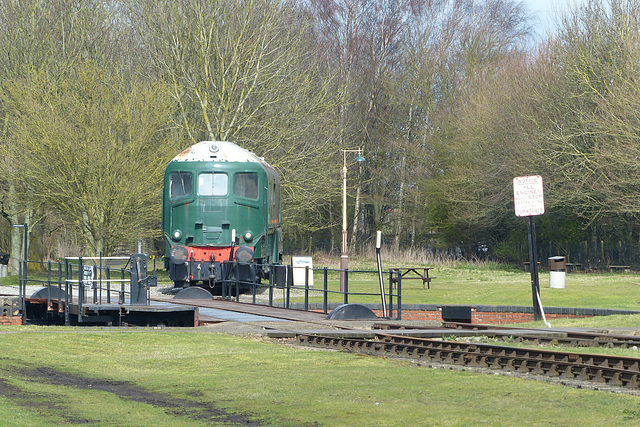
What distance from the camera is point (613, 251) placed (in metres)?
45.7

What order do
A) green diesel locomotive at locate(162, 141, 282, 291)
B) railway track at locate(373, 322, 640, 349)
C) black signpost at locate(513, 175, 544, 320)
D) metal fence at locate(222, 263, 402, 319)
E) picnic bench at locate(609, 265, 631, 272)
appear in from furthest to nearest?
picnic bench at locate(609, 265, 631, 272) → green diesel locomotive at locate(162, 141, 282, 291) → metal fence at locate(222, 263, 402, 319) → black signpost at locate(513, 175, 544, 320) → railway track at locate(373, 322, 640, 349)

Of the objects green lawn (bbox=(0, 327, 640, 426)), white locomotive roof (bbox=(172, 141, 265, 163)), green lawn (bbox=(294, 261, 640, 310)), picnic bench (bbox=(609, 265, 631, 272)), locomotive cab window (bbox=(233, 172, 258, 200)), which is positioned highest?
white locomotive roof (bbox=(172, 141, 265, 163))

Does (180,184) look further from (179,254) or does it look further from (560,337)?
(560,337)

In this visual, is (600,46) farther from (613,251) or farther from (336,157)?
(336,157)

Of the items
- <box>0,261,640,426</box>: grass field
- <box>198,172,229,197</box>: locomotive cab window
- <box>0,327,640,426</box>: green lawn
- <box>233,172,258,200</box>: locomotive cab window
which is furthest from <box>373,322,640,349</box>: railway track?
<box>198,172,229,197</box>: locomotive cab window

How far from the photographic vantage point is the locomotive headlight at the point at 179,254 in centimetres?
2498

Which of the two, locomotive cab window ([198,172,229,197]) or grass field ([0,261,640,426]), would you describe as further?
locomotive cab window ([198,172,229,197])

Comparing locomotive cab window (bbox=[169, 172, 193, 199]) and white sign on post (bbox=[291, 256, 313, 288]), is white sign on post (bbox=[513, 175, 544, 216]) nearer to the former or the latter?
locomotive cab window (bbox=[169, 172, 193, 199])

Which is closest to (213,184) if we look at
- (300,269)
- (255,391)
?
(300,269)

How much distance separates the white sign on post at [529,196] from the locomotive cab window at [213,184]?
31.1 feet

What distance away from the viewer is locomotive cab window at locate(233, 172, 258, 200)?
26.4m

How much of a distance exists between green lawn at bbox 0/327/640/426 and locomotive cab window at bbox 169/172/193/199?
1140cm

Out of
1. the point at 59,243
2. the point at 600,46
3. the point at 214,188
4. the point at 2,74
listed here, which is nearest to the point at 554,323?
the point at 214,188

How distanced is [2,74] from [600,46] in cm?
2518
